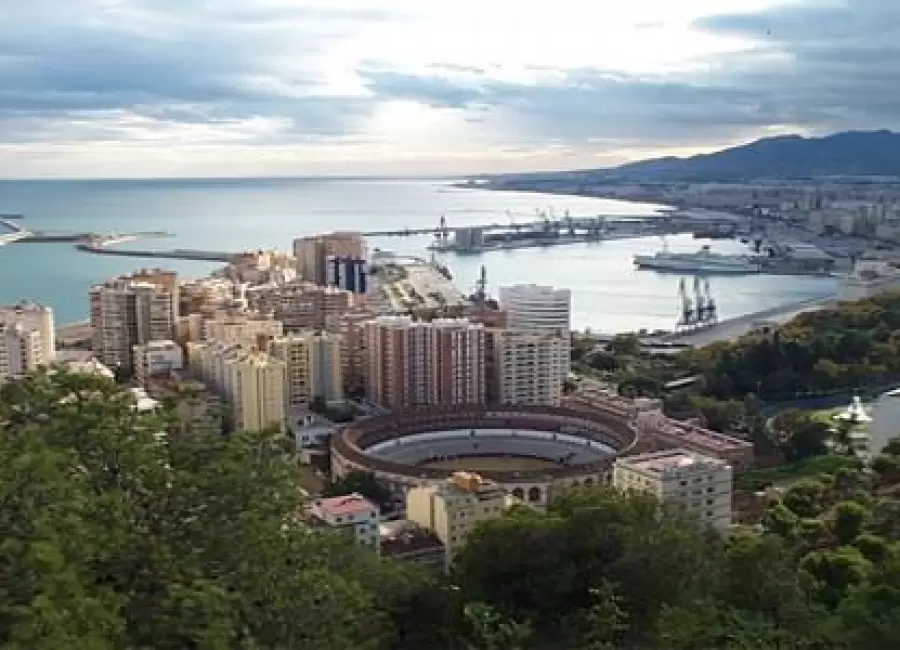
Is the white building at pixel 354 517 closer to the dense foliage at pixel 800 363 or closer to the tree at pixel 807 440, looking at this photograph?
the tree at pixel 807 440

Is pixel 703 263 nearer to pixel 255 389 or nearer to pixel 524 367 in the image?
pixel 524 367

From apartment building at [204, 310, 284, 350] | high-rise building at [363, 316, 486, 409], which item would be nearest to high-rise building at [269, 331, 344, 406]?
apartment building at [204, 310, 284, 350]

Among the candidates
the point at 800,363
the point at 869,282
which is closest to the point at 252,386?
the point at 800,363

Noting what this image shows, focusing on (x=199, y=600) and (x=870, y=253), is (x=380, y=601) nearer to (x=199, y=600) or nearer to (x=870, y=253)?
(x=199, y=600)

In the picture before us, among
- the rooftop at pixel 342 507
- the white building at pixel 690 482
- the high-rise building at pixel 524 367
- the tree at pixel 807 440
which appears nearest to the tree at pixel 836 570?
the white building at pixel 690 482

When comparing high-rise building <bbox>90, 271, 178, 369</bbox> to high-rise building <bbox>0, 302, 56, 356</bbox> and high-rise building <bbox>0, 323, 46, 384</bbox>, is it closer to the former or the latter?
high-rise building <bbox>0, 302, 56, 356</bbox>

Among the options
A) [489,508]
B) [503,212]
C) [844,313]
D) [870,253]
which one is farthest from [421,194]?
[489,508]
